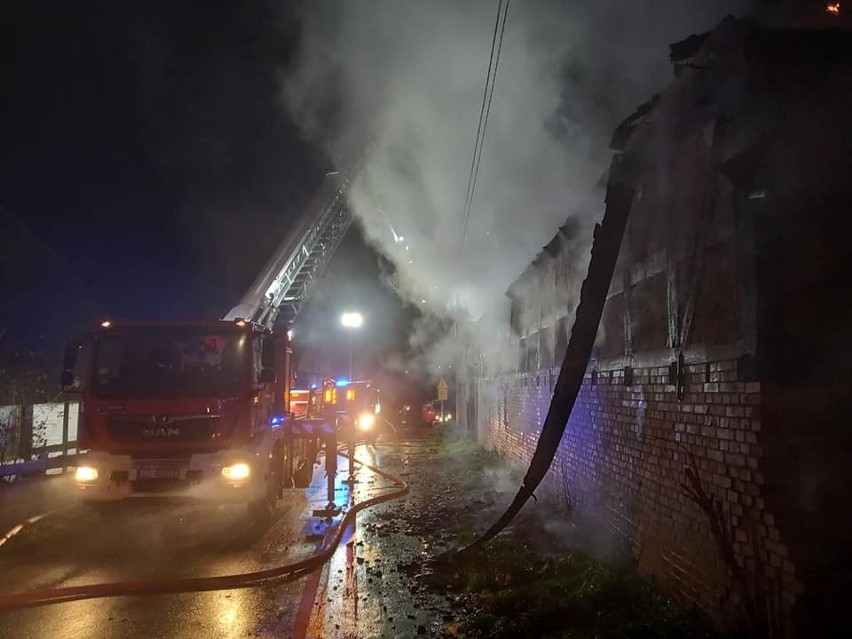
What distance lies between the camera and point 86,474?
751 centimetres

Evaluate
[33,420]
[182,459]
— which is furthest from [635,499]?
[33,420]

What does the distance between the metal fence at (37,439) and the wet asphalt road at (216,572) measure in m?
2.12

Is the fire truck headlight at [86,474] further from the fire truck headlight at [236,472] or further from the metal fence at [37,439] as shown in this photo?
the metal fence at [37,439]

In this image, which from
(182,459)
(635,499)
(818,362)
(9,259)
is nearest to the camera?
(818,362)

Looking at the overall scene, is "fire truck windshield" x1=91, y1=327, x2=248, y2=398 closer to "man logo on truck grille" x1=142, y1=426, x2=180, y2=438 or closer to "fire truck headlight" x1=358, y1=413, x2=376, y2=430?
"man logo on truck grille" x1=142, y1=426, x2=180, y2=438

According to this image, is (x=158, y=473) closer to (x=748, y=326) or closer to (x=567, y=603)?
(x=567, y=603)

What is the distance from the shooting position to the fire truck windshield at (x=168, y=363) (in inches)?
311

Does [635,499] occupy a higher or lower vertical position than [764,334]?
lower

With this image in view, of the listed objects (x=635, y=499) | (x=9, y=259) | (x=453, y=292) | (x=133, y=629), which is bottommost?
(x=133, y=629)

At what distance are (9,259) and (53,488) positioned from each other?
37.0ft

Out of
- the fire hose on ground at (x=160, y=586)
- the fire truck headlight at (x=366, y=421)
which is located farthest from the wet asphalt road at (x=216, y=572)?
the fire truck headlight at (x=366, y=421)

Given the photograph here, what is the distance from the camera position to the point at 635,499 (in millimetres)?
5434

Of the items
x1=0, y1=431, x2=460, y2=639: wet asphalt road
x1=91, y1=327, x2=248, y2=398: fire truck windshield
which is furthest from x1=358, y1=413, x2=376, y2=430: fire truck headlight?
x1=91, y1=327, x2=248, y2=398: fire truck windshield

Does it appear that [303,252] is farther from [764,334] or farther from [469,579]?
[764,334]
